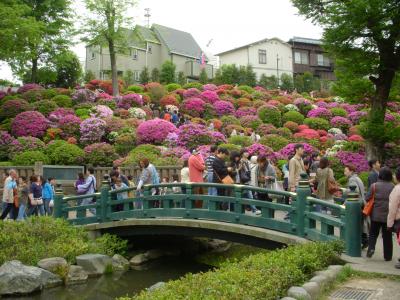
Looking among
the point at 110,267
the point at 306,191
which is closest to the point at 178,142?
the point at 110,267

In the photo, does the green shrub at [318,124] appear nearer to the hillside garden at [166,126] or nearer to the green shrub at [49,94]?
the hillside garden at [166,126]

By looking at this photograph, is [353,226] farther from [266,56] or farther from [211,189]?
[266,56]

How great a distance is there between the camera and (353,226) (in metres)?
8.90

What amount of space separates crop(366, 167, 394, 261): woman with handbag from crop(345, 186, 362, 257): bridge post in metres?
0.22

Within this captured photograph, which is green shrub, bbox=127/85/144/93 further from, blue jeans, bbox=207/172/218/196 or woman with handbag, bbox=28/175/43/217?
blue jeans, bbox=207/172/218/196

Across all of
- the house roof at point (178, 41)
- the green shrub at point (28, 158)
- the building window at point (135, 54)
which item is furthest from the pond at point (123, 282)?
the house roof at point (178, 41)

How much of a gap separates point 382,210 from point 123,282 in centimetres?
726

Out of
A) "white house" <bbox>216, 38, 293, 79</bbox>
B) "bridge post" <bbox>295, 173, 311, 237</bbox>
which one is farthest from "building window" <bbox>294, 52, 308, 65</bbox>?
"bridge post" <bbox>295, 173, 311, 237</bbox>

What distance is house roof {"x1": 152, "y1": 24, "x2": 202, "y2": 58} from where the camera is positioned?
181 feet

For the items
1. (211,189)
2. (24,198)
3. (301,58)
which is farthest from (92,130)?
(301,58)

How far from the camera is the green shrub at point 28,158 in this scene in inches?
878

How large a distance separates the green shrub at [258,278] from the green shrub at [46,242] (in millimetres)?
7005

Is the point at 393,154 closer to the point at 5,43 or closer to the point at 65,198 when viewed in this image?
the point at 65,198

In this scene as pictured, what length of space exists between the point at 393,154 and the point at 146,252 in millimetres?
10910
